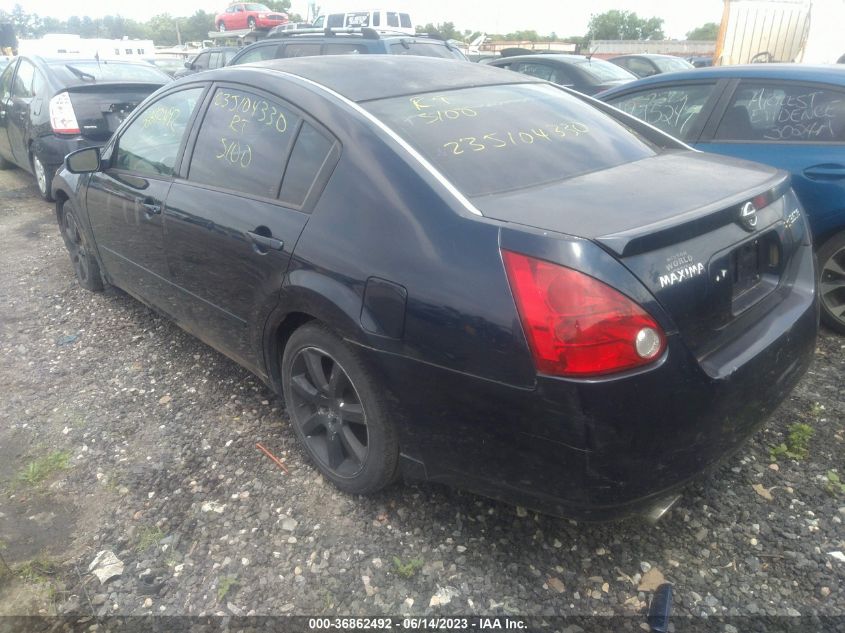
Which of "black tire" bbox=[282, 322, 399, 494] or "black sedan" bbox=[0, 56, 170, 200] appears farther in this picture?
"black sedan" bbox=[0, 56, 170, 200]

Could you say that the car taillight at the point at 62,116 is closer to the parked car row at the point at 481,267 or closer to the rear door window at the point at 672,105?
the parked car row at the point at 481,267

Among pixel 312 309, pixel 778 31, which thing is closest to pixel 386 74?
pixel 312 309

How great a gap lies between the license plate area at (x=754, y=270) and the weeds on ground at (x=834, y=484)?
0.89m

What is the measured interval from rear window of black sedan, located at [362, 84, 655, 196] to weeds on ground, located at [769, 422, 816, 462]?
4.56 ft

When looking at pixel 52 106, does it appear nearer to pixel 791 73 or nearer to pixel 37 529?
pixel 37 529

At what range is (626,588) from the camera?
90.7 inches

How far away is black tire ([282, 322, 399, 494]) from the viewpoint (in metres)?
2.45

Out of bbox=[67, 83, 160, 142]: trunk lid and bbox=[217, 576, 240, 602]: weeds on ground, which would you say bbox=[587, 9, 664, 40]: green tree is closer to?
bbox=[67, 83, 160, 142]: trunk lid

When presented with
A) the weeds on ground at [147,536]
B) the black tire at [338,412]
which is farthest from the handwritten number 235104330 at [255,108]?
the weeds on ground at [147,536]

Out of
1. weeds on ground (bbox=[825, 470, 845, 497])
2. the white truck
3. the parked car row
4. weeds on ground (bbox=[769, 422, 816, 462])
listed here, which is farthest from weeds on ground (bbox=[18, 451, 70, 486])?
the white truck

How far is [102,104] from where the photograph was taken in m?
7.38

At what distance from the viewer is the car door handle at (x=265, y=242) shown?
2.65 metres

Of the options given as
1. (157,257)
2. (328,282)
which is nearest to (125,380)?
(157,257)

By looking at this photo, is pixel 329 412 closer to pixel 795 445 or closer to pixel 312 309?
pixel 312 309
